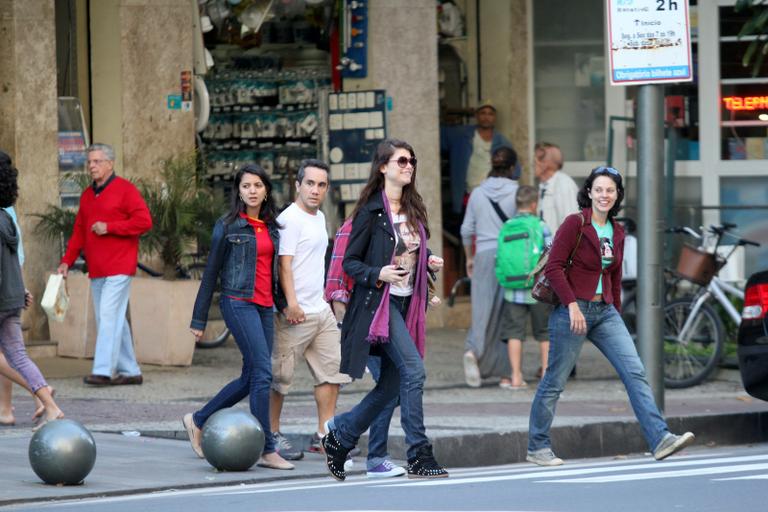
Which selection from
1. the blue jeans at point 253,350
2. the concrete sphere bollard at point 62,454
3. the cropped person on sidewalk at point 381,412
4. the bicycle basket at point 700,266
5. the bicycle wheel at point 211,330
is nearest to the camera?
the concrete sphere bollard at point 62,454

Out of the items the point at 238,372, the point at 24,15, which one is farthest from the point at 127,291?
the point at 24,15

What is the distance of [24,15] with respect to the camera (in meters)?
15.3

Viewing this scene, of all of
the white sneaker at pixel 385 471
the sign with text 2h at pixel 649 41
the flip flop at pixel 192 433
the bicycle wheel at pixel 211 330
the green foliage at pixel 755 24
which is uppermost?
the green foliage at pixel 755 24

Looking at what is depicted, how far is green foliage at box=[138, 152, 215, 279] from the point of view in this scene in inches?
579

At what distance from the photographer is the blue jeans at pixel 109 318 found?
13539mm

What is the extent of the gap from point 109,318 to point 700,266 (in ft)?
16.0

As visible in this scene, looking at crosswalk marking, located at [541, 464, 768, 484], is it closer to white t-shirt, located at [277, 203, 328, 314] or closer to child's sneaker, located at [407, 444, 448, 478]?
child's sneaker, located at [407, 444, 448, 478]

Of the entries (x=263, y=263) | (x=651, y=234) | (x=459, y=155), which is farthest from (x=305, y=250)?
(x=459, y=155)

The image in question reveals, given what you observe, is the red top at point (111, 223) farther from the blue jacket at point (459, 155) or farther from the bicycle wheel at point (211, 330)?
the blue jacket at point (459, 155)

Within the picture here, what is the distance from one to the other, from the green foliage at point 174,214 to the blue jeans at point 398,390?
17.5 feet

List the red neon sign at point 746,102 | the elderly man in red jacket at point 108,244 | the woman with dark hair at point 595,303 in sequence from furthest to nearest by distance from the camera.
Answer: the red neon sign at point 746,102 < the elderly man in red jacket at point 108,244 < the woman with dark hair at point 595,303

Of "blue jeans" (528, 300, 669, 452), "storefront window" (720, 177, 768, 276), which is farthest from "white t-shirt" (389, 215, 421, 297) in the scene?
"storefront window" (720, 177, 768, 276)

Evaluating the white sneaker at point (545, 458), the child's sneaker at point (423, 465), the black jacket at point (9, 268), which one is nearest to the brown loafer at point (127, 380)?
the black jacket at point (9, 268)

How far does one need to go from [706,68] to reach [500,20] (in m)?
2.29
